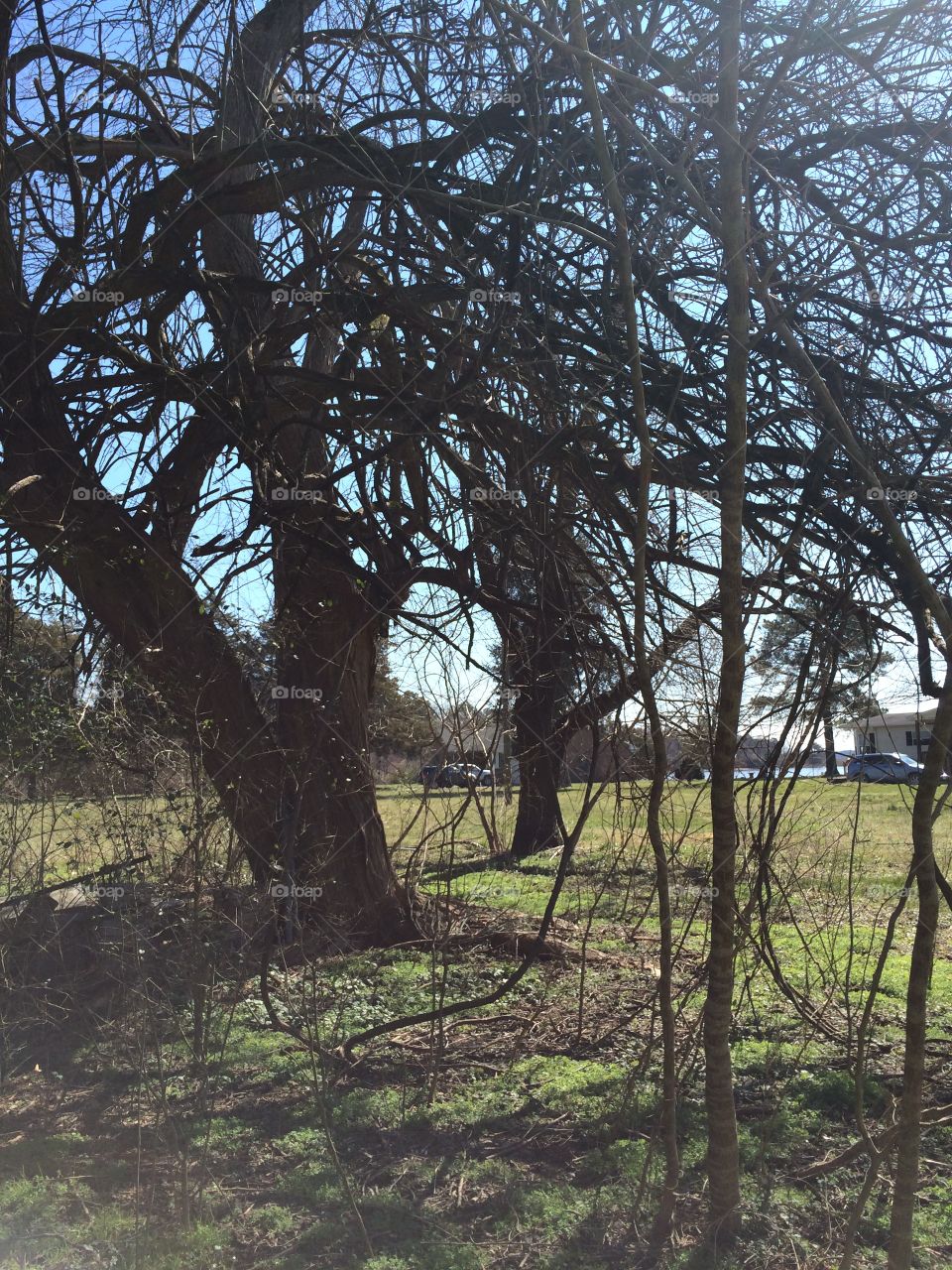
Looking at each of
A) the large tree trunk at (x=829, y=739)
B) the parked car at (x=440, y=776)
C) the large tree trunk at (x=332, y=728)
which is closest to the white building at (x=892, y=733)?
the large tree trunk at (x=829, y=739)

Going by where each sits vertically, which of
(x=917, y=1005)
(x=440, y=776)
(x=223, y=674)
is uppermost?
(x=223, y=674)

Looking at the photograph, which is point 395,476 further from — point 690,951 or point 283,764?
point 690,951

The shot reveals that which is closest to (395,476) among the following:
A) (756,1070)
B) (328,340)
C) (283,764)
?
(328,340)

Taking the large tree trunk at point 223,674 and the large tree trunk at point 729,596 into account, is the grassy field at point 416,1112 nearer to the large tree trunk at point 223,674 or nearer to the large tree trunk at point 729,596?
the large tree trunk at point 729,596

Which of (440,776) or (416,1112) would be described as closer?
(416,1112)

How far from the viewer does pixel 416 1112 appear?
188 inches

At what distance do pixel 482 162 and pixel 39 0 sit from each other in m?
2.52

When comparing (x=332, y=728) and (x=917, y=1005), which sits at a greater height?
(x=332, y=728)

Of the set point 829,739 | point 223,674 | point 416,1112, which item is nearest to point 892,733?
point 829,739

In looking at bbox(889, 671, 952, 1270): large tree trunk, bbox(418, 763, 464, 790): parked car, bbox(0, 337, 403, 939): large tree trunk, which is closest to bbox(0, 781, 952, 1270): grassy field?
bbox(418, 763, 464, 790): parked car

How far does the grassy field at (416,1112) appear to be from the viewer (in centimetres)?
363

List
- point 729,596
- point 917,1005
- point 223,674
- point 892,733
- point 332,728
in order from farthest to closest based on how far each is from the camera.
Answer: point 223,674 < point 332,728 < point 892,733 < point 729,596 < point 917,1005

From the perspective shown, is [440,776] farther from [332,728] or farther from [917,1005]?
[917,1005]

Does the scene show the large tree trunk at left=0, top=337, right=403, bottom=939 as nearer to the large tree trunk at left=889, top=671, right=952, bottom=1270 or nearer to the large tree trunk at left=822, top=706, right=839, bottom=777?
the large tree trunk at left=822, top=706, right=839, bottom=777
